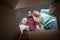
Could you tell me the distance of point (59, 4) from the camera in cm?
46

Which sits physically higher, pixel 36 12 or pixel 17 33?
pixel 36 12

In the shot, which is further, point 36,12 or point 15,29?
point 36,12

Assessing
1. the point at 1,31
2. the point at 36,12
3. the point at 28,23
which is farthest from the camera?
the point at 36,12

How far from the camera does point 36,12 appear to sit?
3.11ft

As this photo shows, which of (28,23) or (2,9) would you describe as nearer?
(2,9)

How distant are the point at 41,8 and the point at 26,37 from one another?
0.58 metres

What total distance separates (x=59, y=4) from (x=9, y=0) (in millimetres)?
225

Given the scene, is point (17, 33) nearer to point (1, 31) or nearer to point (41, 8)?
point (1, 31)

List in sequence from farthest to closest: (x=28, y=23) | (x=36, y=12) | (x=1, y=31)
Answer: (x=36, y=12) < (x=28, y=23) < (x=1, y=31)

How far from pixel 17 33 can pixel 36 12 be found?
0.52 meters

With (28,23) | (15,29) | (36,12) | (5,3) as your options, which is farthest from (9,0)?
(36,12)

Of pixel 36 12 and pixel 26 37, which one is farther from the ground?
pixel 36 12

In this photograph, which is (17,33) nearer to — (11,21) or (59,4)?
(11,21)


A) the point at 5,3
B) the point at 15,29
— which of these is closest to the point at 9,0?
the point at 5,3
